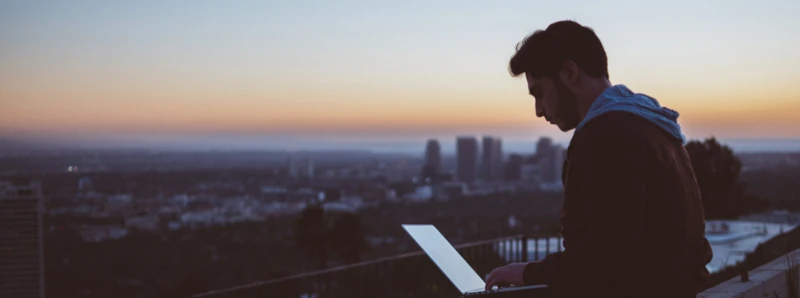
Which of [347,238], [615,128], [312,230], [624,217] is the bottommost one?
[347,238]

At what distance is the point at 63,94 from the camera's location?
1192 inches

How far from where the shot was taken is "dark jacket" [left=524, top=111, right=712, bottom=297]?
1.31m

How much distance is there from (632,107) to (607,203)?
0.23 meters

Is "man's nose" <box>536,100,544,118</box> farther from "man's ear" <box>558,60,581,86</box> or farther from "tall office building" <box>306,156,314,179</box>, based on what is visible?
"tall office building" <box>306,156,314,179</box>

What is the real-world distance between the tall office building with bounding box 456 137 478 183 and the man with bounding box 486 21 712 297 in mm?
51379

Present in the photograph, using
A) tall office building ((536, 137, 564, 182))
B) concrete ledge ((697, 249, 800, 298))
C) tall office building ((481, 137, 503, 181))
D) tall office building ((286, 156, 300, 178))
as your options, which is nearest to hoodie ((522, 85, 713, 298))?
concrete ledge ((697, 249, 800, 298))

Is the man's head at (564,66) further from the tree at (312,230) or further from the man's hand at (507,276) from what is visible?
the tree at (312,230)

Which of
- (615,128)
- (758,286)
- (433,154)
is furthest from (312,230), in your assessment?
(433,154)

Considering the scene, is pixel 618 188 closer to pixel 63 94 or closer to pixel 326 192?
pixel 63 94

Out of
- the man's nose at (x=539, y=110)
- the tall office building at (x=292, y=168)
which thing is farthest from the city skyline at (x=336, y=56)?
the tall office building at (x=292, y=168)

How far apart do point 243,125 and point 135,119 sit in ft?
27.2

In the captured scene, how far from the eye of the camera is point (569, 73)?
1.49 metres

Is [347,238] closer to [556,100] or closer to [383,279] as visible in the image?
[383,279]

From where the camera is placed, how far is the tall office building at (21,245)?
56.7 feet
